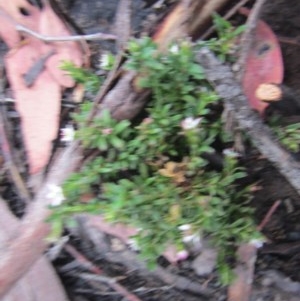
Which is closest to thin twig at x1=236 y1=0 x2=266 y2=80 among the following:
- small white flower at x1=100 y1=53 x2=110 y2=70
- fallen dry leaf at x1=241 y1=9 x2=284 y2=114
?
fallen dry leaf at x1=241 y1=9 x2=284 y2=114

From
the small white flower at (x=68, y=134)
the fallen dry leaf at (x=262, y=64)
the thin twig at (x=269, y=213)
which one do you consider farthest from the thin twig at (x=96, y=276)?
the fallen dry leaf at (x=262, y=64)

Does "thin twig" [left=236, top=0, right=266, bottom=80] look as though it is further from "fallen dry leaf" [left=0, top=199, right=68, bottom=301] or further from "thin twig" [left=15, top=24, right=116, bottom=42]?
"fallen dry leaf" [left=0, top=199, right=68, bottom=301]

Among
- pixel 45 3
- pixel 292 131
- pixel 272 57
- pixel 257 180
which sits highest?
pixel 45 3

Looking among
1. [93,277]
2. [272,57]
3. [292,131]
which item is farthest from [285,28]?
[93,277]

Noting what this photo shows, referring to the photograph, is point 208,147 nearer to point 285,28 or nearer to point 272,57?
point 272,57

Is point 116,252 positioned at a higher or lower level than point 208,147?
lower

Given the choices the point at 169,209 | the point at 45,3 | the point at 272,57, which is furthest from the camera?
the point at 45,3
